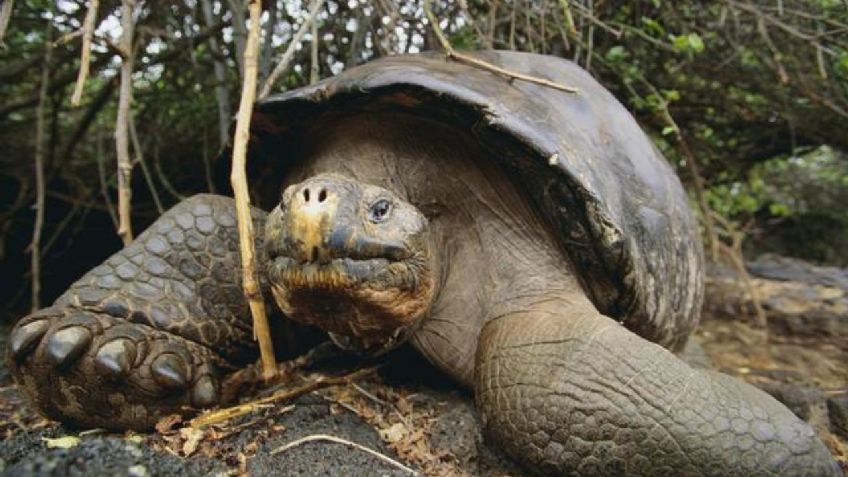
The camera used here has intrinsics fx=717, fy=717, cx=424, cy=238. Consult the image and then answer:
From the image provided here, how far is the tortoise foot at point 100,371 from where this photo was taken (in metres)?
1.71

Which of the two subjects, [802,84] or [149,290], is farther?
[802,84]

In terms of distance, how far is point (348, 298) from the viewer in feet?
5.64

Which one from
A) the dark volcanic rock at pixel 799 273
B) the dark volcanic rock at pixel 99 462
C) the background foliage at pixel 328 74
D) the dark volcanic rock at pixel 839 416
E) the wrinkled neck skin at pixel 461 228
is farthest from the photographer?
the dark volcanic rock at pixel 799 273

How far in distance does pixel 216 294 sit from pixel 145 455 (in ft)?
2.62

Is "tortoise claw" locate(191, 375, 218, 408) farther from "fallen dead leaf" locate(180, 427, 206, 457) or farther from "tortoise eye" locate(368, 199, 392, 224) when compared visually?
"tortoise eye" locate(368, 199, 392, 224)

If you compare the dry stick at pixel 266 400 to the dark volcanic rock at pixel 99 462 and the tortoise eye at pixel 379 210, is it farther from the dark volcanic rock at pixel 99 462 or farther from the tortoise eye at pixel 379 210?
the tortoise eye at pixel 379 210

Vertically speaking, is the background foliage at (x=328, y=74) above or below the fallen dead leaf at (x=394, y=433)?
above

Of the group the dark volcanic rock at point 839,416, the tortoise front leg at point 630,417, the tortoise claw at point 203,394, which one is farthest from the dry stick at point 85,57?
the dark volcanic rock at point 839,416

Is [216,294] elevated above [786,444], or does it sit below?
above

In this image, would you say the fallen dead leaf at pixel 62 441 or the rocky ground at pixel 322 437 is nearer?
the rocky ground at pixel 322 437

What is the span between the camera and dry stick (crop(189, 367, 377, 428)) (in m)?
1.80

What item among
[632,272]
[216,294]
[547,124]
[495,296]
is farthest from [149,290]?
[632,272]

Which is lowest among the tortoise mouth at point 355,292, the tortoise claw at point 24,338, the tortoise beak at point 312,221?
the tortoise claw at point 24,338

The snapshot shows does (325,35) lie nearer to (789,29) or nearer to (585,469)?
(789,29)
